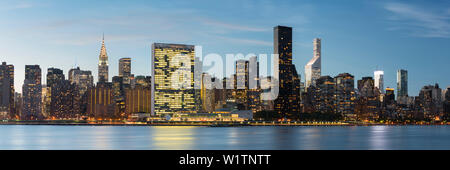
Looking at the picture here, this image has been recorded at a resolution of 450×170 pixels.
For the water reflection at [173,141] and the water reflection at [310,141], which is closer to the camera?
the water reflection at [173,141]

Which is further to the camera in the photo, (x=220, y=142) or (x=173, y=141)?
(x=220, y=142)

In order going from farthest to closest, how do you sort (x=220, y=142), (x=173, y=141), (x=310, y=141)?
(x=310, y=141), (x=220, y=142), (x=173, y=141)

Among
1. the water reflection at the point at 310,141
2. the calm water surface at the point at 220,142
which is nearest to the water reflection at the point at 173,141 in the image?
the calm water surface at the point at 220,142

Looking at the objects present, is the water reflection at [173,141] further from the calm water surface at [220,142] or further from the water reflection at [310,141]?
the water reflection at [310,141]

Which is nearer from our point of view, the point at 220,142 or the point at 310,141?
the point at 220,142

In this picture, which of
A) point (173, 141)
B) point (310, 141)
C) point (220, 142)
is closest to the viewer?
point (173, 141)

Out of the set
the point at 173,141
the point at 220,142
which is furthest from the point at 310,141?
the point at 173,141

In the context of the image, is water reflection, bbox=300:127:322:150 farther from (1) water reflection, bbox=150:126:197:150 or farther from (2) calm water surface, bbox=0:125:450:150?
(1) water reflection, bbox=150:126:197:150

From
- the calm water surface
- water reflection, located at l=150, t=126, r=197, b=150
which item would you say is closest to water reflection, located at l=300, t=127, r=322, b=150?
the calm water surface

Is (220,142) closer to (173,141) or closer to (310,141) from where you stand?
(173,141)

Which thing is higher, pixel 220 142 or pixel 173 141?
pixel 173 141

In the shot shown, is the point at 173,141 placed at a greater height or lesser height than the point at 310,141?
greater
